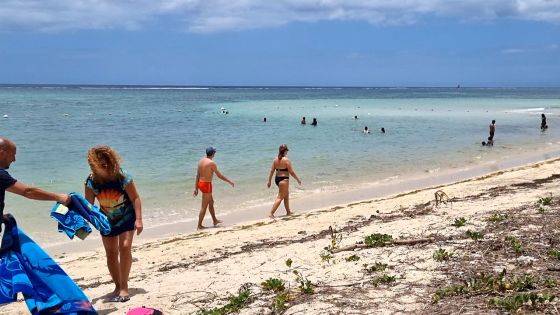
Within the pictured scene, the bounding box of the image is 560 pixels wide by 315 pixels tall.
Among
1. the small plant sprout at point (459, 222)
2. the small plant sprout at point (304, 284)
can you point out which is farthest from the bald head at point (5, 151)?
the small plant sprout at point (459, 222)

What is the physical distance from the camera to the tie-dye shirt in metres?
5.23

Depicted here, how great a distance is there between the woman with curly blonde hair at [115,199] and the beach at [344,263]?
0.47m

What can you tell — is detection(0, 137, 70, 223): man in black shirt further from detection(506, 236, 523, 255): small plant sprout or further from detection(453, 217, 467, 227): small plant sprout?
detection(453, 217, 467, 227): small plant sprout

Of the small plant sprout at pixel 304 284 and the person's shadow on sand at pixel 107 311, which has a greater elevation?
the small plant sprout at pixel 304 284

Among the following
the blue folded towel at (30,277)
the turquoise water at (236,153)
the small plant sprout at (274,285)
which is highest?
the blue folded towel at (30,277)

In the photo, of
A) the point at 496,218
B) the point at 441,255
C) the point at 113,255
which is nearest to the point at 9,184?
the point at 113,255

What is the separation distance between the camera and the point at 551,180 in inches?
467

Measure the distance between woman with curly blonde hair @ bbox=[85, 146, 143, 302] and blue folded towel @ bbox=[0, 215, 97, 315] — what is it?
1182 mm

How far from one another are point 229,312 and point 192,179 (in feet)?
37.4

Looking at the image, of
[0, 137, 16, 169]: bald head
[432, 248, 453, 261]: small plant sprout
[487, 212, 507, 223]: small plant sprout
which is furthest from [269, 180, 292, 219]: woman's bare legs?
[0, 137, 16, 169]: bald head

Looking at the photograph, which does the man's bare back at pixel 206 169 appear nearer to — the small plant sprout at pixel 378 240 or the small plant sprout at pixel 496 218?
the small plant sprout at pixel 378 240

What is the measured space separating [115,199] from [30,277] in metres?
1.35

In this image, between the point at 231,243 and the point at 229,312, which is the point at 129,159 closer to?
the point at 231,243

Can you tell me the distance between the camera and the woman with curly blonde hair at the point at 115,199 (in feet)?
16.7
